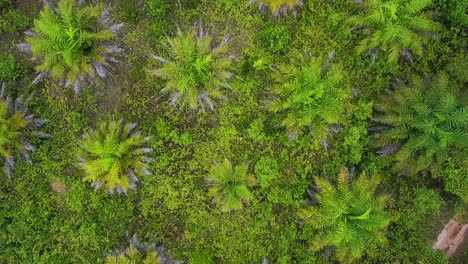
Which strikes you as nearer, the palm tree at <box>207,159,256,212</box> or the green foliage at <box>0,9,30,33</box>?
the palm tree at <box>207,159,256,212</box>

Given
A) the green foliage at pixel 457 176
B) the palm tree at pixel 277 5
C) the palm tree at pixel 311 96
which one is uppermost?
the palm tree at pixel 277 5

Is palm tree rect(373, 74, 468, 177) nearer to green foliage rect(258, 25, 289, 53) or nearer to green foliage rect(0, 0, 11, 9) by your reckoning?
green foliage rect(258, 25, 289, 53)

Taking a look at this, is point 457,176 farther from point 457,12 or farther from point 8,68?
point 8,68

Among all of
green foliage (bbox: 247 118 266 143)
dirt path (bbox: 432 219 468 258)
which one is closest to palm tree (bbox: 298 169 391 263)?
green foliage (bbox: 247 118 266 143)

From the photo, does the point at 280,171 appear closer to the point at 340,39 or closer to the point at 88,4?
the point at 340,39

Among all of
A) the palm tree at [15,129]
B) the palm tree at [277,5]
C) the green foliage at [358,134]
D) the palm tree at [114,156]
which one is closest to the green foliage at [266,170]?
the green foliage at [358,134]

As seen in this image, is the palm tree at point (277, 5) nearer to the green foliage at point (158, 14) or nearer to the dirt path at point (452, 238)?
the green foliage at point (158, 14)
